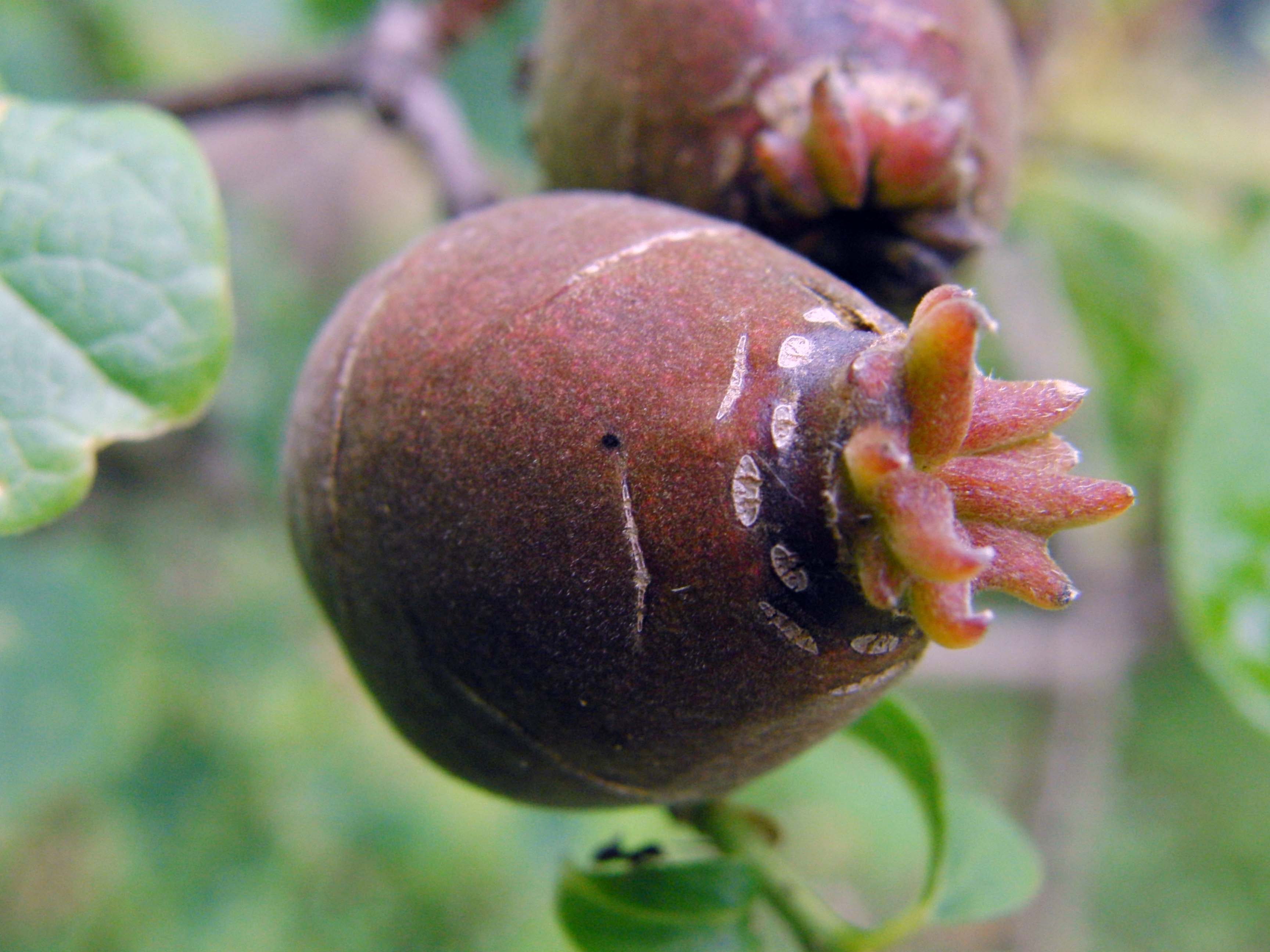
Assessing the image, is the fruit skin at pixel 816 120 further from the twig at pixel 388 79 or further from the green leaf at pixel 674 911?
the green leaf at pixel 674 911

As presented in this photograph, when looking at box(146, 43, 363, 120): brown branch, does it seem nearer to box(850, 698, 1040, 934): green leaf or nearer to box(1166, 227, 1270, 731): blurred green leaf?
box(850, 698, 1040, 934): green leaf

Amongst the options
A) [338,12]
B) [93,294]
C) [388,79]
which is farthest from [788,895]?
[338,12]

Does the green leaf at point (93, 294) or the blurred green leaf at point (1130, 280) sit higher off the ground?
the green leaf at point (93, 294)

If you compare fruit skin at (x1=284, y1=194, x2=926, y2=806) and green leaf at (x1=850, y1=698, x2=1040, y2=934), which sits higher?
fruit skin at (x1=284, y1=194, x2=926, y2=806)

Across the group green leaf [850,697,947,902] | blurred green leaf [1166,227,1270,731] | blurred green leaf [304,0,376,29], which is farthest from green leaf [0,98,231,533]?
blurred green leaf [304,0,376,29]

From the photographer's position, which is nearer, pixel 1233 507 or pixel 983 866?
pixel 983 866

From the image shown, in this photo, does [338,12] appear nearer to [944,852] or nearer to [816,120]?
[816,120]

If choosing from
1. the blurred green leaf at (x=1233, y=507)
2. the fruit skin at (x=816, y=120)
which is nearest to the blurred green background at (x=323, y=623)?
the blurred green leaf at (x=1233, y=507)

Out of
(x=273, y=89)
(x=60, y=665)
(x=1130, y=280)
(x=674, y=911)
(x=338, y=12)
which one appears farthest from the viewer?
(x=338, y=12)
